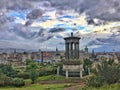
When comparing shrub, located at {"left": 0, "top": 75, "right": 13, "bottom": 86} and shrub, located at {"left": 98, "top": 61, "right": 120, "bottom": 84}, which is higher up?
shrub, located at {"left": 98, "top": 61, "right": 120, "bottom": 84}

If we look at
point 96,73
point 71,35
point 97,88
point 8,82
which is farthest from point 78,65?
point 97,88

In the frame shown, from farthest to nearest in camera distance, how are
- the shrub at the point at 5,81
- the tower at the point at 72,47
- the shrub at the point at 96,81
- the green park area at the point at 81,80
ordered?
the tower at the point at 72,47 → the shrub at the point at 5,81 → the shrub at the point at 96,81 → the green park area at the point at 81,80

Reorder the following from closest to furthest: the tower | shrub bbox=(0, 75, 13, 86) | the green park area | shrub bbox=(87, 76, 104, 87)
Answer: the green park area, shrub bbox=(87, 76, 104, 87), shrub bbox=(0, 75, 13, 86), the tower

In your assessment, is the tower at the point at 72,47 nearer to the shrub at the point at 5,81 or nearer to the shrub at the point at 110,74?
the shrub at the point at 5,81

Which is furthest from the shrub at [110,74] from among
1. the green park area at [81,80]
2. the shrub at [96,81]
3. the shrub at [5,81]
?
the shrub at [5,81]

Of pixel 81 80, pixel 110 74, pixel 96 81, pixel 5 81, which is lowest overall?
pixel 81 80

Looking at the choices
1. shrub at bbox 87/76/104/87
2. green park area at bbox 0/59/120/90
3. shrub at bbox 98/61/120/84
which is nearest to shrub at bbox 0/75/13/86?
green park area at bbox 0/59/120/90

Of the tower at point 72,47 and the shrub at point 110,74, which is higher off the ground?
the tower at point 72,47

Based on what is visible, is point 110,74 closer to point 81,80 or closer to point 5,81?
point 81,80

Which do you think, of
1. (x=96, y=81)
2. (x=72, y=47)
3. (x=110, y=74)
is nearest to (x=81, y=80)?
(x=72, y=47)

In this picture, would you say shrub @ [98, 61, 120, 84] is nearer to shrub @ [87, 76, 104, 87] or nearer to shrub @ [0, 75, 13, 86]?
shrub @ [87, 76, 104, 87]

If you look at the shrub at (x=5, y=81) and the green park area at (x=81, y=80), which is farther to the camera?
the shrub at (x=5, y=81)

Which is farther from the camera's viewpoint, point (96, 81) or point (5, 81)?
point (5, 81)

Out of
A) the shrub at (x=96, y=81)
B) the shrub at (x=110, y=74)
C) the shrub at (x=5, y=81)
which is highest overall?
the shrub at (x=110, y=74)
